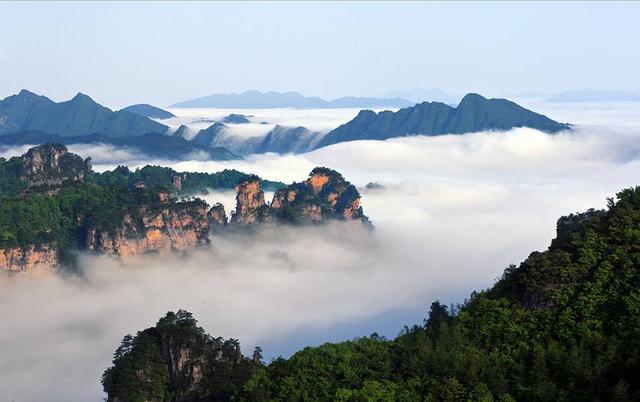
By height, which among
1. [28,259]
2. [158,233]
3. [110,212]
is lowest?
[28,259]

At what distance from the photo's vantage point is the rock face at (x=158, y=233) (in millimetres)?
119562

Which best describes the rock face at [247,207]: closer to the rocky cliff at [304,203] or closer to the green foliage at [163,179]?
the rocky cliff at [304,203]

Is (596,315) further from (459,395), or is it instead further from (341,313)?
(341,313)

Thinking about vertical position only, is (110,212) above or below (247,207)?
above

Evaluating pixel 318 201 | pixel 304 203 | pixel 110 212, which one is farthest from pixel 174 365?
pixel 318 201

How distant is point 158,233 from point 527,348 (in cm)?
8435

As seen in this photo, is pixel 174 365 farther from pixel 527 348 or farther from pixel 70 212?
pixel 70 212

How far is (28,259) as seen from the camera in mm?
108688

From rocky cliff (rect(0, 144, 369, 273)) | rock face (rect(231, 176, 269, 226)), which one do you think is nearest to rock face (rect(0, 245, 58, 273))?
rocky cliff (rect(0, 144, 369, 273))

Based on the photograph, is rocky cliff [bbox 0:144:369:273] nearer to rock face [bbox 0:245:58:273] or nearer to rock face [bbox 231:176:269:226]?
rock face [bbox 231:176:269:226]

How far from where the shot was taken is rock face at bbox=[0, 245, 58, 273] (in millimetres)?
106375

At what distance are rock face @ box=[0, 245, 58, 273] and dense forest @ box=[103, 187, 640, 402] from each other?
6227 cm

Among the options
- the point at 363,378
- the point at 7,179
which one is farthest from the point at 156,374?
the point at 7,179

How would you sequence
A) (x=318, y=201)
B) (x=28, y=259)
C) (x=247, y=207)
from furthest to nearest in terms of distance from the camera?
(x=318, y=201), (x=247, y=207), (x=28, y=259)
